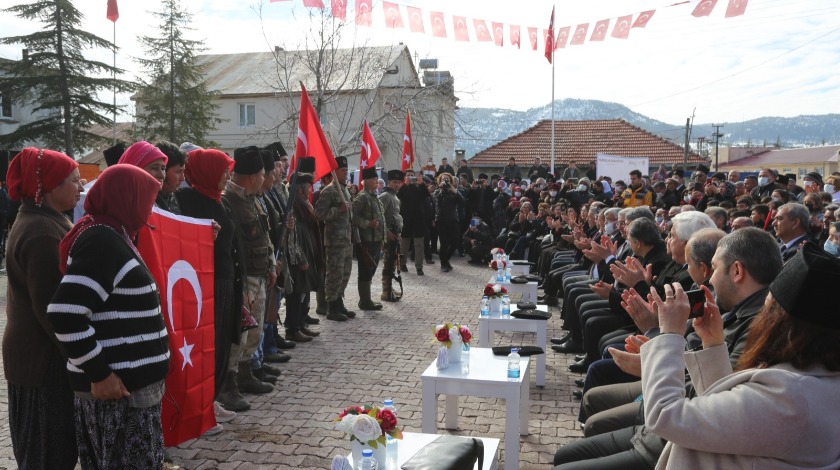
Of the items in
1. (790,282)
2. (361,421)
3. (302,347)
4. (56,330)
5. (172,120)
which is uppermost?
(172,120)

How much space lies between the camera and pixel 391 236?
10.9 m

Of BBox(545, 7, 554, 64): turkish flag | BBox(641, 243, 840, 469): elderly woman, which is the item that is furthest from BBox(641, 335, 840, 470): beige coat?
BBox(545, 7, 554, 64): turkish flag

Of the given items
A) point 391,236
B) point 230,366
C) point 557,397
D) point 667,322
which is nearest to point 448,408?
point 557,397

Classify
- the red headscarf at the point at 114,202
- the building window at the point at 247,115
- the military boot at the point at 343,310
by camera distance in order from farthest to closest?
the building window at the point at 247,115
the military boot at the point at 343,310
the red headscarf at the point at 114,202

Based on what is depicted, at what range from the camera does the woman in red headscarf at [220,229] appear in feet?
15.9

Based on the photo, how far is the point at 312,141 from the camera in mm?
8047

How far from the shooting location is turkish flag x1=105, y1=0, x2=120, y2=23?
24.8 m

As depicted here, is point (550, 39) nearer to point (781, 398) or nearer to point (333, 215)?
point (333, 215)

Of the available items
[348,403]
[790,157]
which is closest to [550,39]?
[348,403]

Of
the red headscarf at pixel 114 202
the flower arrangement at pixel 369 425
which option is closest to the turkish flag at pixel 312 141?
the red headscarf at pixel 114 202

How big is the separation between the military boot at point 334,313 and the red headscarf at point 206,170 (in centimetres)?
472

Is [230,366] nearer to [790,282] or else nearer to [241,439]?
[241,439]

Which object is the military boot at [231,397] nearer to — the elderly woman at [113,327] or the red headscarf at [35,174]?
the elderly woman at [113,327]

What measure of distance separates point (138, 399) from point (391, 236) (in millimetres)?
7960
